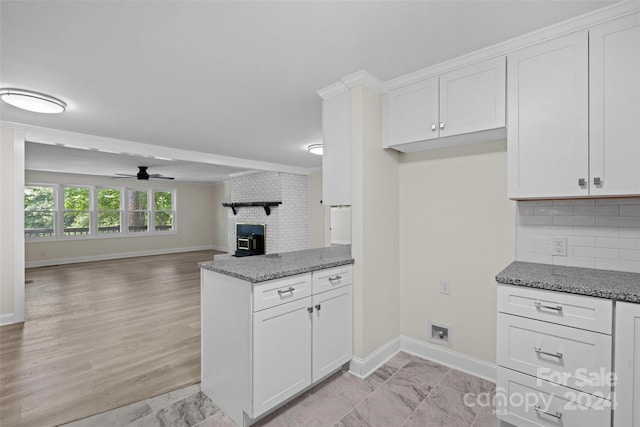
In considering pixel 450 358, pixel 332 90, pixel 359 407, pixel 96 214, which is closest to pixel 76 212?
pixel 96 214

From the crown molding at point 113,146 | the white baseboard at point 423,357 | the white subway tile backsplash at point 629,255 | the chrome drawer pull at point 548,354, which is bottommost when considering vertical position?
the white baseboard at point 423,357

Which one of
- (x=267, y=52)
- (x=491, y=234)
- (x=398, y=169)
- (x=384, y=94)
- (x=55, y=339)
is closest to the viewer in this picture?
(x=267, y=52)

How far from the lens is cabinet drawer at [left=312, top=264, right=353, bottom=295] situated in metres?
2.07

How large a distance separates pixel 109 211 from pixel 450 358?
30.9 feet

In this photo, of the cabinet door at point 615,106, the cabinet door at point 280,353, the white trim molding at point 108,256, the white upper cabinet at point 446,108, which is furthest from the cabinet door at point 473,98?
the white trim molding at point 108,256

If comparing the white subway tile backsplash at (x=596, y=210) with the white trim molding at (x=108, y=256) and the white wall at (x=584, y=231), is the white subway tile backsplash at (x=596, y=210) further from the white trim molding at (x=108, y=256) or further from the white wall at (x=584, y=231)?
the white trim molding at (x=108, y=256)

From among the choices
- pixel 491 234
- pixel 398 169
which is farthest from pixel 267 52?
pixel 491 234

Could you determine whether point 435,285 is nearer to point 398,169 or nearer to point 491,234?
point 491,234

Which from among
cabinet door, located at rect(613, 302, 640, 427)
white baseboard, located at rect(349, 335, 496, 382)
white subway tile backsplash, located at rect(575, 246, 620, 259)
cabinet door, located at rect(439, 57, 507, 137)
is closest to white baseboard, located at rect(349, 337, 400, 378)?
white baseboard, located at rect(349, 335, 496, 382)

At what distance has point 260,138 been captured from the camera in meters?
4.50

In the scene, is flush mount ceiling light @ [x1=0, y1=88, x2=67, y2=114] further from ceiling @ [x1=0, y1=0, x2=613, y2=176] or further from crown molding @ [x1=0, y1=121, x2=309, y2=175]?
crown molding @ [x1=0, y1=121, x2=309, y2=175]

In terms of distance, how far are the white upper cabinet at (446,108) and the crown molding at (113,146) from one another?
13.3 feet

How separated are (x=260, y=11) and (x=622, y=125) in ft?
6.77

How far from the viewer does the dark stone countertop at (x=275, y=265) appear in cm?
176
